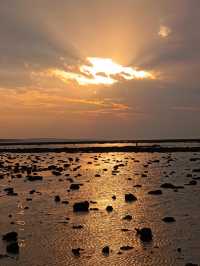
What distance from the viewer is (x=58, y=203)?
2738cm

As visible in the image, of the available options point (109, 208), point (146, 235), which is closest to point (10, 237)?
point (146, 235)

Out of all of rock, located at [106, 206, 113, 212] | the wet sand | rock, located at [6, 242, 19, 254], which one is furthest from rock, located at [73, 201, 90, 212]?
rock, located at [6, 242, 19, 254]

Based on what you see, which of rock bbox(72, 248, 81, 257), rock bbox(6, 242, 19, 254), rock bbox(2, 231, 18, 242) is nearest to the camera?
rock bbox(72, 248, 81, 257)

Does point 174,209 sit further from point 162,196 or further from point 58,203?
point 58,203

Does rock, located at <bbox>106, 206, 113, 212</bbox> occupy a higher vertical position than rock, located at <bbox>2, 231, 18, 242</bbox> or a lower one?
higher

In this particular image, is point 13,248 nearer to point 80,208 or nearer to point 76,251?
point 76,251

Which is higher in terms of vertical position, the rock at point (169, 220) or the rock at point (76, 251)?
the rock at point (169, 220)

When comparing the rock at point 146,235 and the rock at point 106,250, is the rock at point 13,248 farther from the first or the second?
the rock at point 146,235

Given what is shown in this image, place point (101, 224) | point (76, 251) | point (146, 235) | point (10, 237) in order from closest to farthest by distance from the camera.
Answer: point (76, 251)
point (146, 235)
point (10, 237)
point (101, 224)

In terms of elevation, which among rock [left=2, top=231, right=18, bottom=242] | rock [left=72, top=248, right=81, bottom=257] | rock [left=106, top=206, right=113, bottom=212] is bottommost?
rock [left=72, top=248, right=81, bottom=257]

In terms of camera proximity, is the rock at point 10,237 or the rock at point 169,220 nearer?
the rock at point 10,237

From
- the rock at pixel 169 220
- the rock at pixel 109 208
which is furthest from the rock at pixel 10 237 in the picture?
the rock at pixel 169 220

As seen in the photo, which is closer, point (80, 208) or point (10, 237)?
point (10, 237)

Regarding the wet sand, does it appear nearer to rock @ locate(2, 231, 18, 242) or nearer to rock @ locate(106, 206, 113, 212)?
rock @ locate(106, 206, 113, 212)
